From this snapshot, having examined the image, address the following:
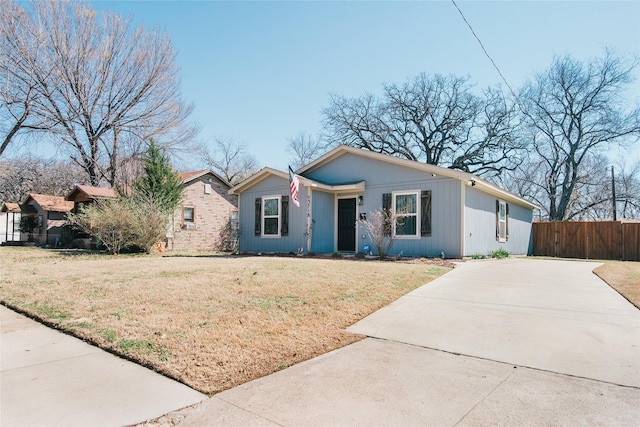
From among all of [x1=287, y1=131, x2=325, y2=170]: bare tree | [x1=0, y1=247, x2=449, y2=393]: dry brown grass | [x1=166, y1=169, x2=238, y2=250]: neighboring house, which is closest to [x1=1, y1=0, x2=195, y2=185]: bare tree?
[x1=166, y1=169, x2=238, y2=250]: neighboring house

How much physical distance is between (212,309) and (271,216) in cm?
962

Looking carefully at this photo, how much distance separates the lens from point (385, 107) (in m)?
29.5

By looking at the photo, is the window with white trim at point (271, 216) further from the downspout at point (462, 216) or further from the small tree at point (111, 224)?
the downspout at point (462, 216)

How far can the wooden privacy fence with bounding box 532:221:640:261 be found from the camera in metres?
16.0

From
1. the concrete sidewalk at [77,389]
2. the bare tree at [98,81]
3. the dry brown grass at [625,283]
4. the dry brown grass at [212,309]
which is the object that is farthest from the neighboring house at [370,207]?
the concrete sidewalk at [77,389]

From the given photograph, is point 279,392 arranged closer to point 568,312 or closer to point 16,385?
point 16,385

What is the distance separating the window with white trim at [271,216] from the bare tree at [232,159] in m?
25.5

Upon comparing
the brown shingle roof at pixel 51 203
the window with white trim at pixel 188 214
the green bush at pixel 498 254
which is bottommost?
the green bush at pixel 498 254

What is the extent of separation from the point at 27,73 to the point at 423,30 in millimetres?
17484

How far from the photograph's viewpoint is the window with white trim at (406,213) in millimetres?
12073

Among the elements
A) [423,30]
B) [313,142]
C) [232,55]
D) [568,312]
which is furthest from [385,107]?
[568,312]

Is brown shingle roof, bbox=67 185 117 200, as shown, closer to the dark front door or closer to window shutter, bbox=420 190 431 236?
the dark front door

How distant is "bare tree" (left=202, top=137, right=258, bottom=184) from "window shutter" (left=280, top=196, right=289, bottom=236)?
2626cm

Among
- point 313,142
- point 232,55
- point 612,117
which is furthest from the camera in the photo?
point 313,142
